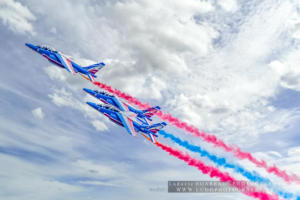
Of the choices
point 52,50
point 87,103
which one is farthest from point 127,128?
point 52,50

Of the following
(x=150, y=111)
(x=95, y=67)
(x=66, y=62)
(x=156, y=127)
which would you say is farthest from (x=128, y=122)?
(x=66, y=62)

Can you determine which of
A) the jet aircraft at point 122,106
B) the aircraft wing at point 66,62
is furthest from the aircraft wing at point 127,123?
the aircraft wing at point 66,62

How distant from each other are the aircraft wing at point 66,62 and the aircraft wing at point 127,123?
24.0 metres

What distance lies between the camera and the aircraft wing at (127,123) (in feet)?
260

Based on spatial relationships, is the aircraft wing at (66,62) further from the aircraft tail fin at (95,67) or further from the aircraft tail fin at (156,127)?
the aircraft tail fin at (156,127)

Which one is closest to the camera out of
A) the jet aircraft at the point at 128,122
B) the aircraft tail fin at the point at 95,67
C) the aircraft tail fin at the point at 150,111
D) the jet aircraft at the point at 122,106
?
the jet aircraft at the point at 128,122

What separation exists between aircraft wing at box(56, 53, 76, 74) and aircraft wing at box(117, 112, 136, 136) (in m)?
24.0

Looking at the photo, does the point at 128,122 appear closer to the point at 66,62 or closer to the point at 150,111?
the point at 150,111

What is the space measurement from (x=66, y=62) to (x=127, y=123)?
31.9 meters

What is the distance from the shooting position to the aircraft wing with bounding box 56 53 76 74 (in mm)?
85938

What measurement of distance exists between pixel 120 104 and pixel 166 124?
2234 cm

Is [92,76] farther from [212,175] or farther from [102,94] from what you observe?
[212,175]

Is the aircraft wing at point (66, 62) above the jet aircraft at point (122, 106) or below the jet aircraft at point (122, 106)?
above

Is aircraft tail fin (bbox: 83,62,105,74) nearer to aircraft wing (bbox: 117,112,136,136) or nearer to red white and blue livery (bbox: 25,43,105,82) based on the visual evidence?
red white and blue livery (bbox: 25,43,105,82)
